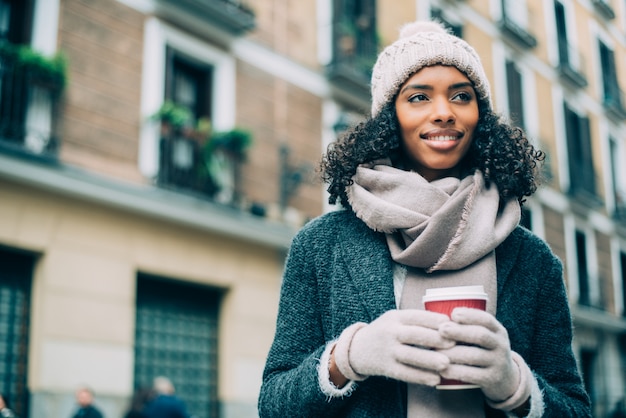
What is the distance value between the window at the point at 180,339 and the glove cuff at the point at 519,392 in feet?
32.0

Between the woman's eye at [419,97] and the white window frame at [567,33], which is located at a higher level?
the white window frame at [567,33]

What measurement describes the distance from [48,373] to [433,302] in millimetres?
8784

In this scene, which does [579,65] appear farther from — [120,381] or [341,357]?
[341,357]

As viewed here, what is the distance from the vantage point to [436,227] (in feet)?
5.82

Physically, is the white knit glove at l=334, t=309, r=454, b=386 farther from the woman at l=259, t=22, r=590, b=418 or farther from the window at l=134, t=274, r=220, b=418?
the window at l=134, t=274, r=220, b=418

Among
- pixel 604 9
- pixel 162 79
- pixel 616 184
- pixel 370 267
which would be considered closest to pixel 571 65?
pixel 604 9

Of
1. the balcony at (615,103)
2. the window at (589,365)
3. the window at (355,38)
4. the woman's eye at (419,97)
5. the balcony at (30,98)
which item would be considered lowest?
the woman's eye at (419,97)

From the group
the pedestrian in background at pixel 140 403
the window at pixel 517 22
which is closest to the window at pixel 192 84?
the pedestrian in background at pixel 140 403

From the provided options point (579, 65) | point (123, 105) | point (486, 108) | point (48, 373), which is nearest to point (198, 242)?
point (123, 105)

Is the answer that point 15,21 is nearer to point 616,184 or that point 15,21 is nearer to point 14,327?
point 14,327

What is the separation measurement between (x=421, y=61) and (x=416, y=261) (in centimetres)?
51

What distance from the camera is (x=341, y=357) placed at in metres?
1.65

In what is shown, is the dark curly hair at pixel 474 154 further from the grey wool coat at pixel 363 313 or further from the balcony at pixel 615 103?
the balcony at pixel 615 103

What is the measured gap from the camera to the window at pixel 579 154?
22.4 metres
